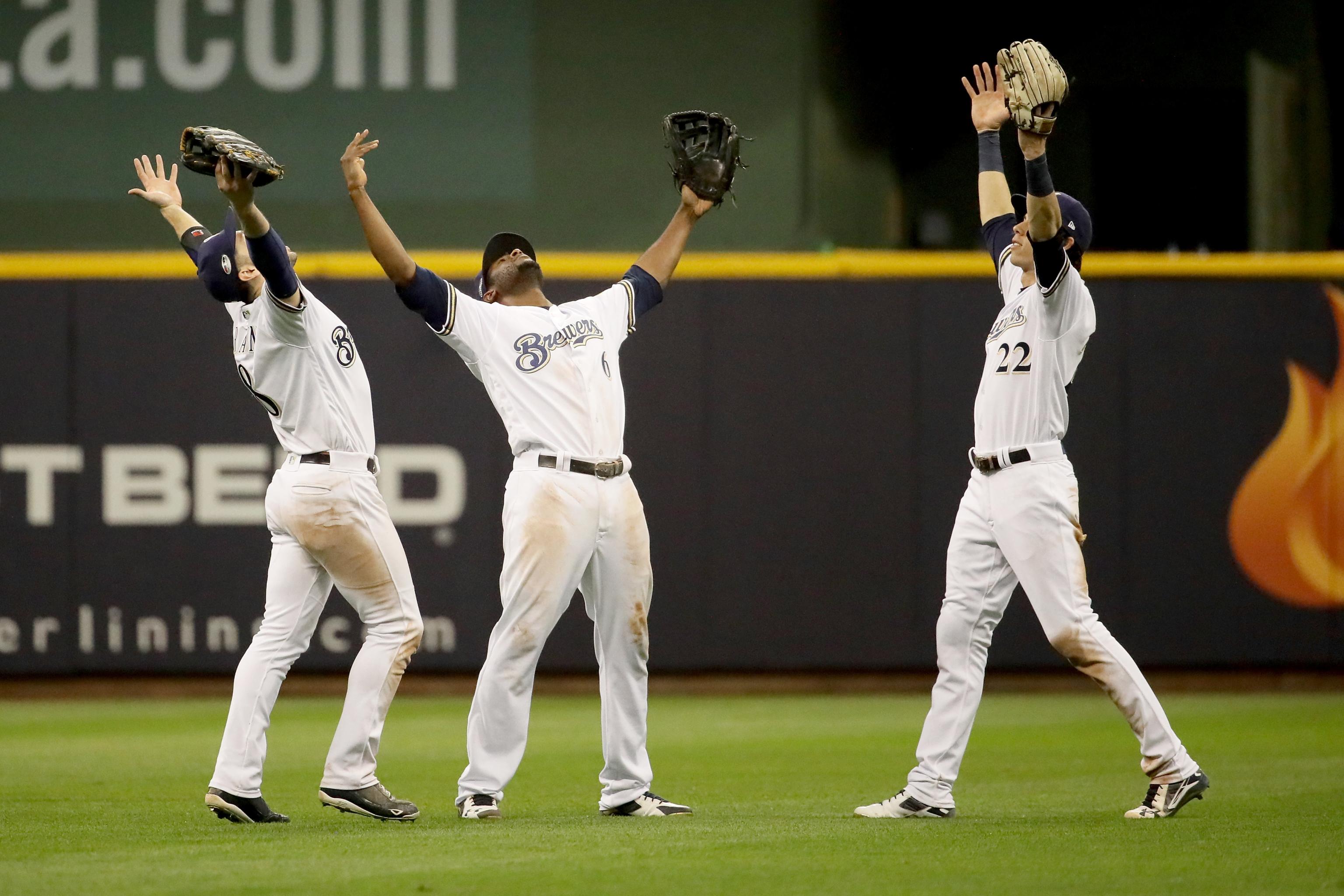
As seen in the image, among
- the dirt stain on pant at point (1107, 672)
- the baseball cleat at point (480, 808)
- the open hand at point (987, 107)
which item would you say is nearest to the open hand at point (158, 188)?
the baseball cleat at point (480, 808)

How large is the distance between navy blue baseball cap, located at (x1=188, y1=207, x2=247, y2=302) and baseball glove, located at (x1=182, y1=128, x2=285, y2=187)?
0.17 meters

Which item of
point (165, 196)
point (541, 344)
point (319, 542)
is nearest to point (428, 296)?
point (541, 344)

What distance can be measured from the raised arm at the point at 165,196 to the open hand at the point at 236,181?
2.83 ft

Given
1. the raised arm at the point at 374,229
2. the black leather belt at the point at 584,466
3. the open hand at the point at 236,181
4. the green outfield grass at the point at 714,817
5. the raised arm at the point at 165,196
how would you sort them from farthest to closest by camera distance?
the raised arm at the point at 165,196
the black leather belt at the point at 584,466
the raised arm at the point at 374,229
the open hand at the point at 236,181
the green outfield grass at the point at 714,817

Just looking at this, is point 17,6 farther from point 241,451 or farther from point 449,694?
point 449,694

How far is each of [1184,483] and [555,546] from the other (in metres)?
6.28

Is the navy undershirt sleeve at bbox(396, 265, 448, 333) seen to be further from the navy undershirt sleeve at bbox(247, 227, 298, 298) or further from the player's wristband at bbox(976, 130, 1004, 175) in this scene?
the player's wristband at bbox(976, 130, 1004, 175)

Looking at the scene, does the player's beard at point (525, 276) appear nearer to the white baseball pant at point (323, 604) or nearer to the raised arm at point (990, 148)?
the white baseball pant at point (323, 604)

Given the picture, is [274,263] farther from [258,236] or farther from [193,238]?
[193,238]

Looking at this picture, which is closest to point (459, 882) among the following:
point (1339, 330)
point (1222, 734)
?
point (1222, 734)

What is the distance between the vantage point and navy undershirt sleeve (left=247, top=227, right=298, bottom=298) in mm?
5062

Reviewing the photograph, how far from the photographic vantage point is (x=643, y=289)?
5.78 m

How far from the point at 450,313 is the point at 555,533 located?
78cm

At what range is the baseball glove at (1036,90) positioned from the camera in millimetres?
5102
